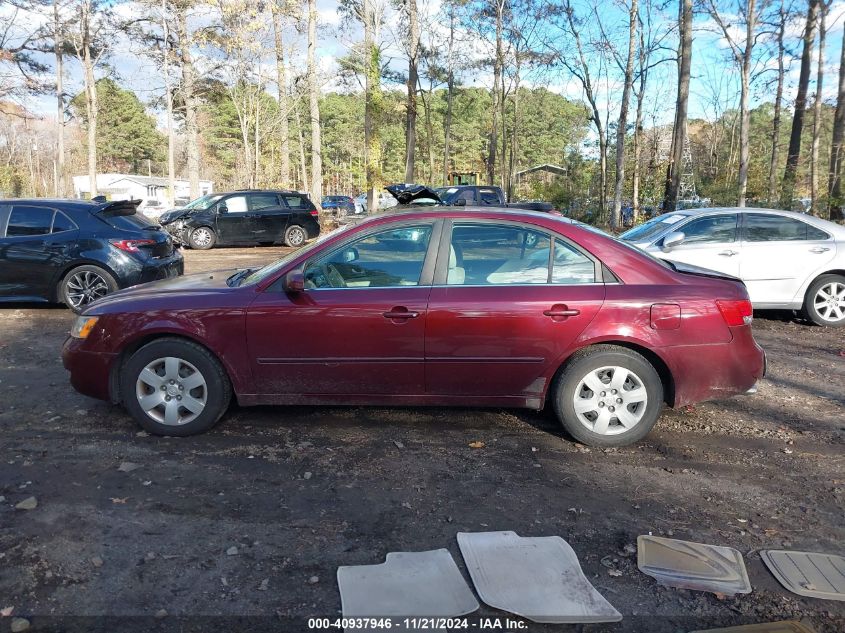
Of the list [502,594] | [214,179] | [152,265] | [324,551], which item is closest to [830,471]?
[502,594]

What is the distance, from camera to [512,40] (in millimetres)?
33062

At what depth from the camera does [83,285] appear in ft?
27.7

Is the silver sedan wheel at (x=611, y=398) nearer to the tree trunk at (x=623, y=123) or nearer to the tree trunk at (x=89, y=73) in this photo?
the tree trunk at (x=623, y=123)

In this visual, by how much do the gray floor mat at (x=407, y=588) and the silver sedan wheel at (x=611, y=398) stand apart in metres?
1.66

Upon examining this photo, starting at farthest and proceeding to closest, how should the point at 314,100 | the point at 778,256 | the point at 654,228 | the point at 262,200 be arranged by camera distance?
1. the point at 314,100
2. the point at 262,200
3. the point at 654,228
4. the point at 778,256

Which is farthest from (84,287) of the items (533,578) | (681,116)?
(681,116)

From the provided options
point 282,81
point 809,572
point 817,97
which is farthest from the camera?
point 282,81

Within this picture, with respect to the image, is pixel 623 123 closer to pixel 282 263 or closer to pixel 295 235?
pixel 295 235

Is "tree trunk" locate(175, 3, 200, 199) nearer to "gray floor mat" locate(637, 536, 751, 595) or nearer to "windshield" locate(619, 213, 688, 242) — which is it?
"windshield" locate(619, 213, 688, 242)

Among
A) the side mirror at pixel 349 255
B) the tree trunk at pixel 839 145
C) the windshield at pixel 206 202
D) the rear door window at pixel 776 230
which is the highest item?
the tree trunk at pixel 839 145

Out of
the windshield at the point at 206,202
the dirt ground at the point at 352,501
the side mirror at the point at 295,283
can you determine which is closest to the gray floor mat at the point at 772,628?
the dirt ground at the point at 352,501

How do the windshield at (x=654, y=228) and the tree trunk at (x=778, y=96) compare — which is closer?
the windshield at (x=654, y=228)

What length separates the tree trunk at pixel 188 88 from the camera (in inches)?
1019

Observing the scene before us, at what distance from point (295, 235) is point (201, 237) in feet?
8.58
